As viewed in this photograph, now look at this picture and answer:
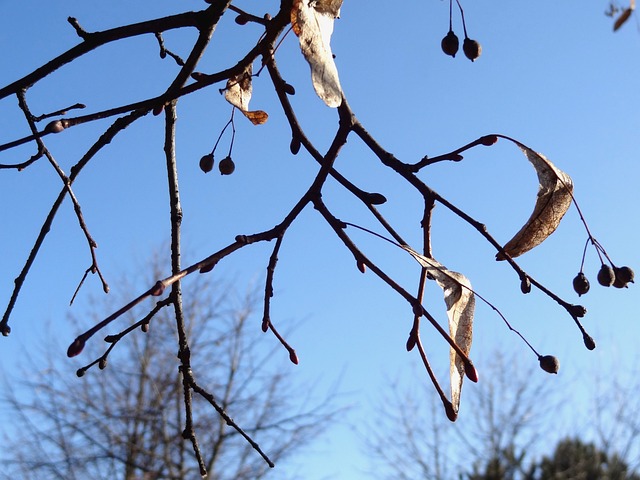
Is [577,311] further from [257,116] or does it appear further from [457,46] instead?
[257,116]

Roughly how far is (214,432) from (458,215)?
24.8 ft

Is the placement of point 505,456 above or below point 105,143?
above

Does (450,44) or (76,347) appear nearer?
(76,347)

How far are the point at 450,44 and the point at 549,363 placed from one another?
45 cm

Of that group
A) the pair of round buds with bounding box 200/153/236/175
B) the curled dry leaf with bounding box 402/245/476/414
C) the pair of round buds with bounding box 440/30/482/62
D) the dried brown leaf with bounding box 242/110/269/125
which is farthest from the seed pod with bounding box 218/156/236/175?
the curled dry leaf with bounding box 402/245/476/414

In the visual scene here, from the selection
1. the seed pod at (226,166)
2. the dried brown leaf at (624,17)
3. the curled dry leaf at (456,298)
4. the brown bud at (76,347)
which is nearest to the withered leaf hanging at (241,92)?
the seed pod at (226,166)

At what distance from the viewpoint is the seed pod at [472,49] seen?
108 centimetres

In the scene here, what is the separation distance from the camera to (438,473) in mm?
11203

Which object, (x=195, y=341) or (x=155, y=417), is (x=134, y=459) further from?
(x=195, y=341)

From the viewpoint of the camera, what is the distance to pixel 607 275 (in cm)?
101

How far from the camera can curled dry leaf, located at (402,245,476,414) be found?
0.86m

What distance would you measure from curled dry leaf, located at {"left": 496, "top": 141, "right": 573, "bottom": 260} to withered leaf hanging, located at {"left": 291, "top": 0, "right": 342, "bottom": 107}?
0.29 m

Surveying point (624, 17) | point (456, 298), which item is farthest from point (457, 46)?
point (624, 17)

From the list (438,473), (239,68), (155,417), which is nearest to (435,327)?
(239,68)
